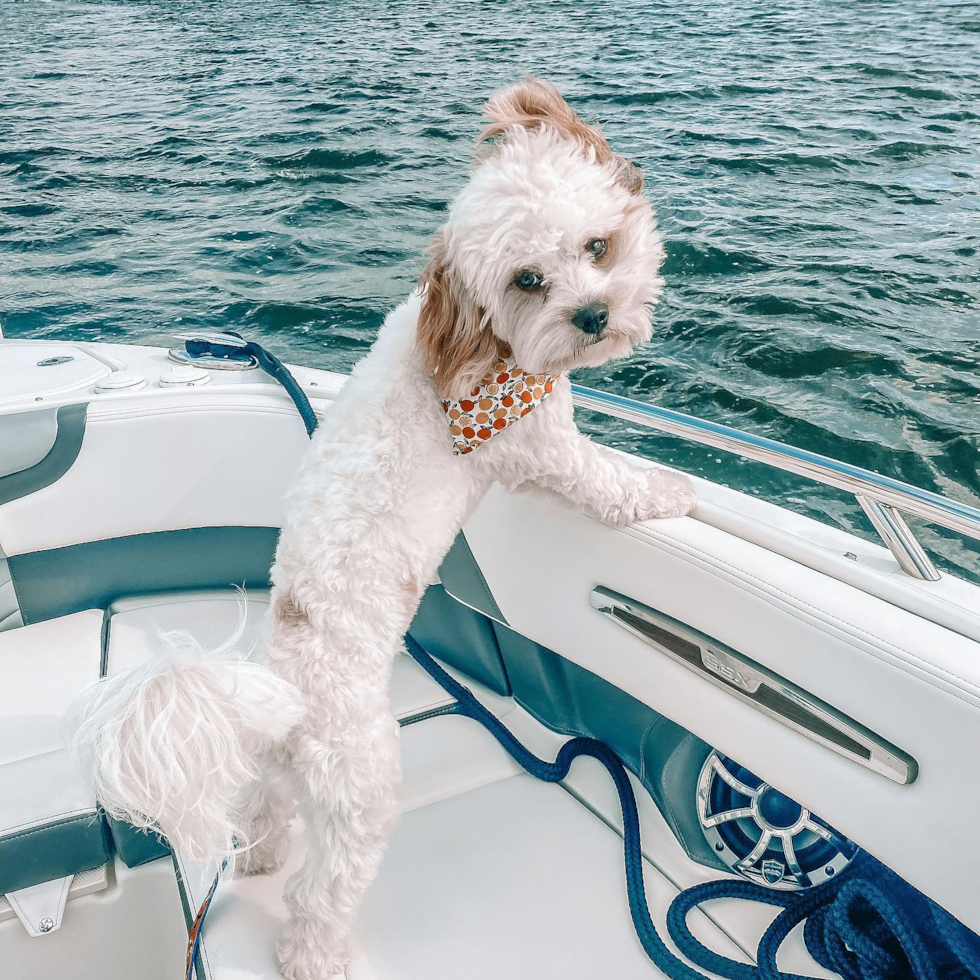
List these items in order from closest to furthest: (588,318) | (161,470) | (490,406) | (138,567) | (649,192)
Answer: (588,318) → (490,406) → (161,470) → (138,567) → (649,192)

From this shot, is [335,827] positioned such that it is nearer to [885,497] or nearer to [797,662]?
[797,662]

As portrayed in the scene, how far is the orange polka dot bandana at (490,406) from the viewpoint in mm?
1770

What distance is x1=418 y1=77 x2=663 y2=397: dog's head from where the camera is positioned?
1.63 m

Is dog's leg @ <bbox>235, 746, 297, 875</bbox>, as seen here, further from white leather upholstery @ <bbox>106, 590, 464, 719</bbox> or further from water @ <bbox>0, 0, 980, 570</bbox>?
water @ <bbox>0, 0, 980, 570</bbox>

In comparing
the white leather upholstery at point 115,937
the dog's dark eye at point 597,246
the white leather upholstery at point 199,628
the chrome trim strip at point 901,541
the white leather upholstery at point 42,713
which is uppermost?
the dog's dark eye at point 597,246

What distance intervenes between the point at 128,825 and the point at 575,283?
1.47 m

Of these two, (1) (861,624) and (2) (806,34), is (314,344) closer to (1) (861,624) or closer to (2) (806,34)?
(1) (861,624)

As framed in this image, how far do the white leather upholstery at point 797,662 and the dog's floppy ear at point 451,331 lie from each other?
1.34ft

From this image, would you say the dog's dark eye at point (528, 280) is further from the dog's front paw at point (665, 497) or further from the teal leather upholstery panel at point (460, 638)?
the teal leather upholstery panel at point (460, 638)

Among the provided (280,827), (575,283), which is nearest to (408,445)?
(575,283)

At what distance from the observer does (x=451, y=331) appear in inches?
67.0

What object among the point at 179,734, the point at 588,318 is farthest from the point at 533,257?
the point at 179,734

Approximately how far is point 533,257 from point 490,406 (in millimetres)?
312

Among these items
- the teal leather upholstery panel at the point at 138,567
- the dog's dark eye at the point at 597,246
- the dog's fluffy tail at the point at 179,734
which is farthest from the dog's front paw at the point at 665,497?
the teal leather upholstery panel at the point at 138,567
